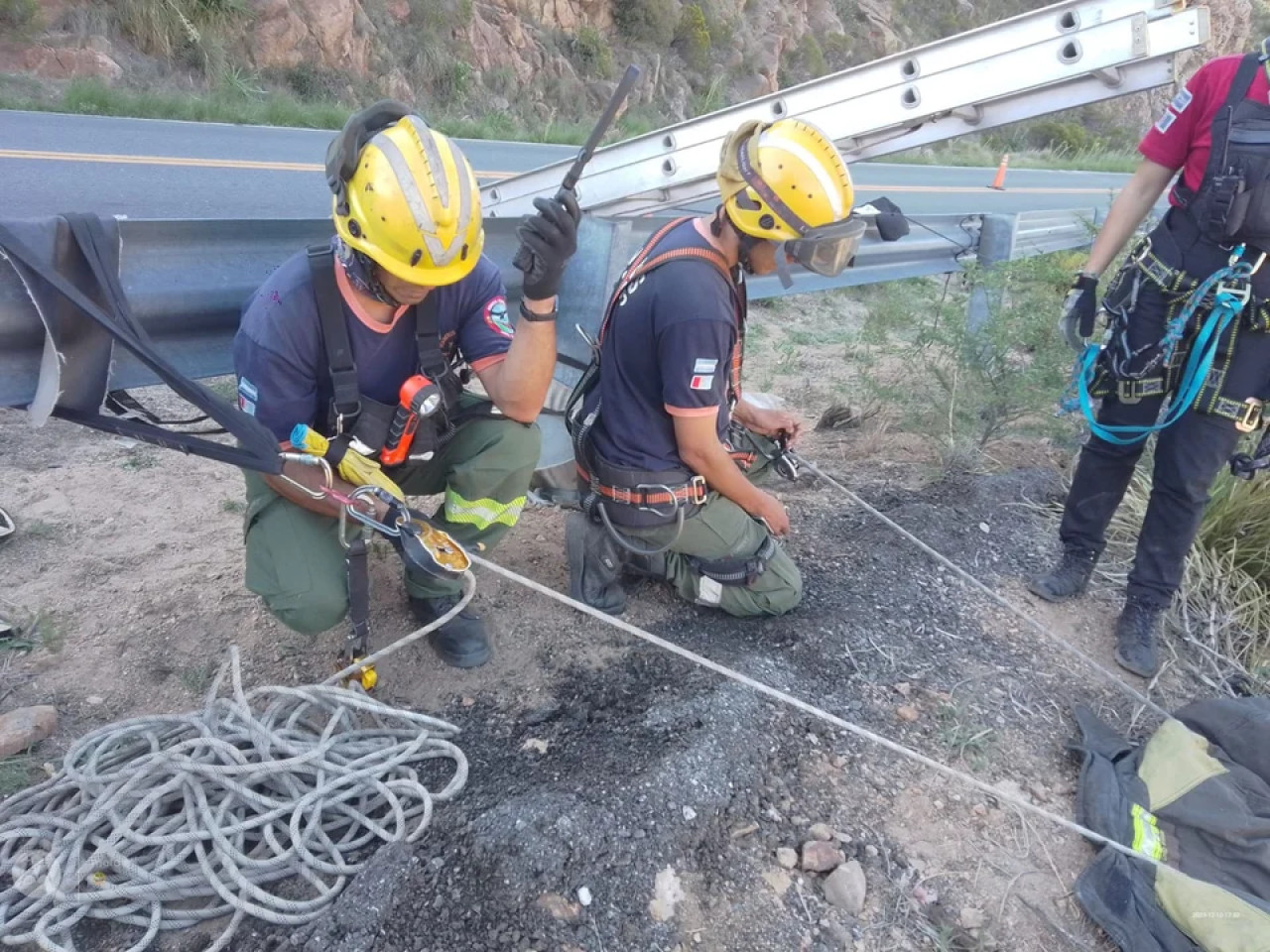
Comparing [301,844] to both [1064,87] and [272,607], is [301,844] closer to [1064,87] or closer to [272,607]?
[272,607]

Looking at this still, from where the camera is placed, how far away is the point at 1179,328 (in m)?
2.94

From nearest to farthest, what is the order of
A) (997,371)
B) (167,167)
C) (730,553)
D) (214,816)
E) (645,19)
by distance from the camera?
(214,816), (730,553), (997,371), (167,167), (645,19)

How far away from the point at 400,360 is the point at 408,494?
62 centimetres

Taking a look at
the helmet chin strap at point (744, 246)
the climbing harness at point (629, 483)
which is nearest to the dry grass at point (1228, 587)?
the climbing harness at point (629, 483)

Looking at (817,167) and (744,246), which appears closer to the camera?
(817,167)

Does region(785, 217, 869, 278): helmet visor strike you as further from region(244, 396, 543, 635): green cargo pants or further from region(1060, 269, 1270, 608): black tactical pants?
region(1060, 269, 1270, 608): black tactical pants

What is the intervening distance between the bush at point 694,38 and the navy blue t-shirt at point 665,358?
19.9 meters

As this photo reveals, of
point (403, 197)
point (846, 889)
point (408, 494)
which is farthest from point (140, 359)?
point (846, 889)

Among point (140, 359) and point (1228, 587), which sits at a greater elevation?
point (140, 359)

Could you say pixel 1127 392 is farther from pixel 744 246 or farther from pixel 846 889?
pixel 846 889

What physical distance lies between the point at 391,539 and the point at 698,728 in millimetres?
1022

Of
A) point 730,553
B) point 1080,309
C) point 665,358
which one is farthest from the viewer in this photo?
point 1080,309

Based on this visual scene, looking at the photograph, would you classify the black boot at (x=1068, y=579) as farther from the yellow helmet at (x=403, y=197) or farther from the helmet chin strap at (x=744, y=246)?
the yellow helmet at (x=403, y=197)

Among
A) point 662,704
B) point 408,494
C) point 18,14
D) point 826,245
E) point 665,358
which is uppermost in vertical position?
point 18,14
